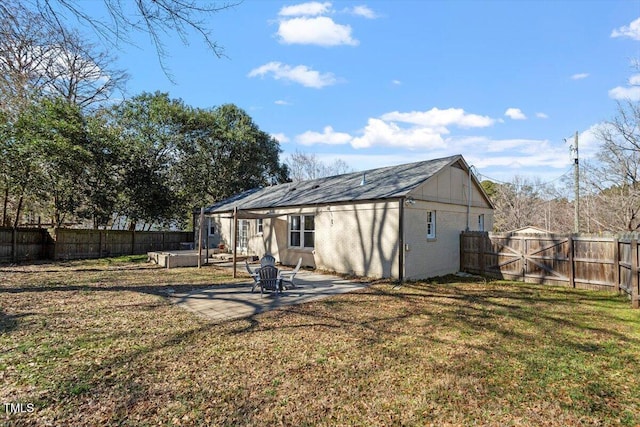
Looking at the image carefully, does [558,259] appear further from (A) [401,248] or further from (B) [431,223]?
(A) [401,248]

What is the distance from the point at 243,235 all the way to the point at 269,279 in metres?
9.10

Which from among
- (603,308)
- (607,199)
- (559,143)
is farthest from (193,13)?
(607,199)

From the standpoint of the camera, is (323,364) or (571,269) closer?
(323,364)

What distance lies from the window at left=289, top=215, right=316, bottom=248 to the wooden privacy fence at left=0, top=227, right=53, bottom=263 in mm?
11842

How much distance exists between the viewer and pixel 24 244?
48.5 feet

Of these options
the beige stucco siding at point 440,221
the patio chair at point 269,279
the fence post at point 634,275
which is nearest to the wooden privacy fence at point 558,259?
the fence post at point 634,275

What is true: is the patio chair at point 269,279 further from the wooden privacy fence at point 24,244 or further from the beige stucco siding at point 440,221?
the wooden privacy fence at point 24,244

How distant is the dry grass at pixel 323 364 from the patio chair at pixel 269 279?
1.53 metres

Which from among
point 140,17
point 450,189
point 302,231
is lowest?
point 302,231

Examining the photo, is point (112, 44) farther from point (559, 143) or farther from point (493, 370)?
point (559, 143)

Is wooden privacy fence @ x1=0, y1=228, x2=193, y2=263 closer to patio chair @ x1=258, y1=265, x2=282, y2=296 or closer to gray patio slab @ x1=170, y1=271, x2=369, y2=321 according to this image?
gray patio slab @ x1=170, y1=271, x2=369, y2=321

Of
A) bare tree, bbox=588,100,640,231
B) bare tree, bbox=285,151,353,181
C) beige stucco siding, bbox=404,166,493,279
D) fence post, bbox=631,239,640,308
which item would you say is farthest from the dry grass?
bare tree, bbox=285,151,353,181

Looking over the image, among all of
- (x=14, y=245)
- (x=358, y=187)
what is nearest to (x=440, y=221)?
(x=358, y=187)

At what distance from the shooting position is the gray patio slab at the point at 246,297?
6801 mm
